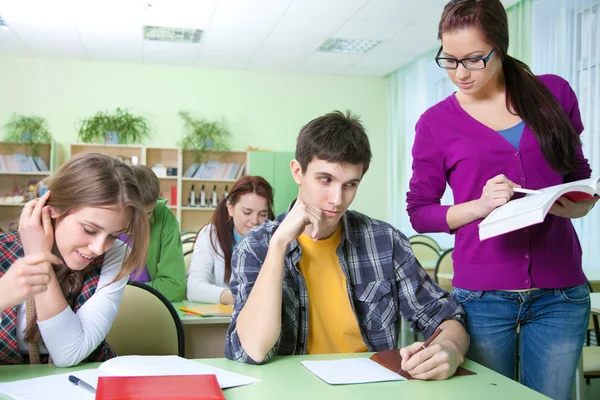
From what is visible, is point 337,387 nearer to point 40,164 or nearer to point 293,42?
point 293,42

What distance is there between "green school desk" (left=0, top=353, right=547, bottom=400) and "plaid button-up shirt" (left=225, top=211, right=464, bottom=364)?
0.72ft

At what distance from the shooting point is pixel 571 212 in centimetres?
153

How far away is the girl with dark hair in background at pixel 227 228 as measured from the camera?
3359 mm

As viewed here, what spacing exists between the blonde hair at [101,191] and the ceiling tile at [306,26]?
509cm

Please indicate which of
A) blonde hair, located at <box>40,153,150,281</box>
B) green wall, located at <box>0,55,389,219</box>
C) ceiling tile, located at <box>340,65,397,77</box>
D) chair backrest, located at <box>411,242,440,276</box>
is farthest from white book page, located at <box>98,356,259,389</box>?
ceiling tile, located at <box>340,65,397,77</box>

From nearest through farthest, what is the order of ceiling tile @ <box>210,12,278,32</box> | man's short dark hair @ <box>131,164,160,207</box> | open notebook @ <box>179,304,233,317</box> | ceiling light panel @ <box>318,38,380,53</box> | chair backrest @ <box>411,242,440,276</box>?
open notebook @ <box>179,304,233,317</box>
man's short dark hair @ <box>131,164,160,207</box>
chair backrest @ <box>411,242,440,276</box>
ceiling tile @ <box>210,12,278,32</box>
ceiling light panel @ <box>318,38,380,53</box>

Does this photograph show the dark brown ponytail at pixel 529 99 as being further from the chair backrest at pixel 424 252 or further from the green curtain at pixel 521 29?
the green curtain at pixel 521 29

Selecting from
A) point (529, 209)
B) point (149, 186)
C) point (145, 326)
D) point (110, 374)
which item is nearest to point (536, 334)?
point (529, 209)

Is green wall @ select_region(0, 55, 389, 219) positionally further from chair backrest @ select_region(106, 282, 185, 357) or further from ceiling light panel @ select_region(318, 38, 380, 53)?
chair backrest @ select_region(106, 282, 185, 357)

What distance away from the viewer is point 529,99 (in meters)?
1.65

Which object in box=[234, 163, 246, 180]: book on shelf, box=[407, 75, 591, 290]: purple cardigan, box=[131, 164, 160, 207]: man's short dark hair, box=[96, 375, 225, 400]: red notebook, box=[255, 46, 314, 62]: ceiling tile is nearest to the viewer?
box=[96, 375, 225, 400]: red notebook

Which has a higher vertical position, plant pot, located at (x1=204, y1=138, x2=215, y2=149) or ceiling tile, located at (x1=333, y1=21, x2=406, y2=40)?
ceiling tile, located at (x1=333, y1=21, x2=406, y2=40)

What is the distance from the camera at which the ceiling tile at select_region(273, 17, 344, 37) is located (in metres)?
6.44

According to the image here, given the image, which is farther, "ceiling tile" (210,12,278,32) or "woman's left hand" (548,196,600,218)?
"ceiling tile" (210,12,278,32)
